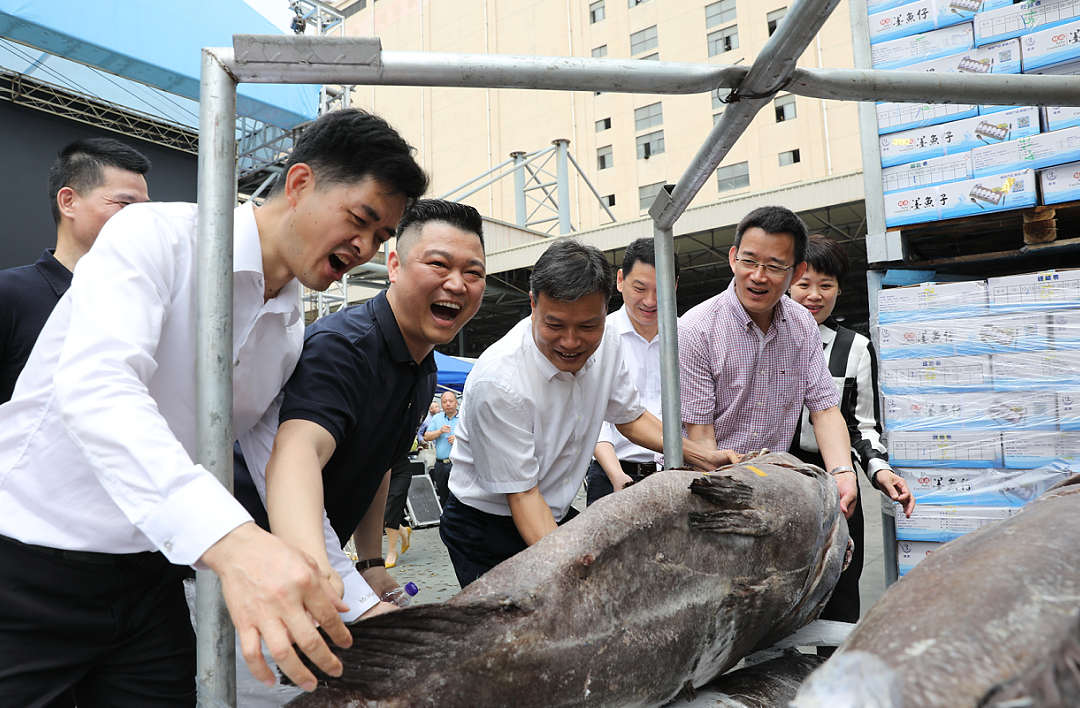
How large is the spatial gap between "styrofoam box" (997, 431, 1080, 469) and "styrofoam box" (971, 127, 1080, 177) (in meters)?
1.17

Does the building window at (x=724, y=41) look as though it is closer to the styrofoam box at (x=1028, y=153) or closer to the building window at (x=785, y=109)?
the building window at (x=785, y=109)

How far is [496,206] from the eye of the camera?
84.0 feet

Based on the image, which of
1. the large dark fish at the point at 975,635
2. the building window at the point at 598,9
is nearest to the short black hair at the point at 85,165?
the large dark fish at the point at 975,635

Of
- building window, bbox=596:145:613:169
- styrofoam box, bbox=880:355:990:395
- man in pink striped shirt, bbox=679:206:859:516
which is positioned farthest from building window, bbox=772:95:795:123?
man in pink striped shirt, bbox=679:206:859:516

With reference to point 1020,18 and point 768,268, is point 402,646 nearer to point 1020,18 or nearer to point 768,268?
point 768,268

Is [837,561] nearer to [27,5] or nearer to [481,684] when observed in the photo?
[481,684]

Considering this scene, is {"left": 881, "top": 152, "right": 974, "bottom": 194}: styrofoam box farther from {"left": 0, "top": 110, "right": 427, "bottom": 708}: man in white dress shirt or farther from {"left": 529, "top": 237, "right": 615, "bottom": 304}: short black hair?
{"left": 0, "top": 110, "right": 427, "bottom": 708}: man in white dress shirt

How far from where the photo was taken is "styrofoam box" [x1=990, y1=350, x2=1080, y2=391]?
9.40ft

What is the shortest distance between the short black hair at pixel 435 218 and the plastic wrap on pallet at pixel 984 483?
8.57 ft

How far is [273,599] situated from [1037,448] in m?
3.30

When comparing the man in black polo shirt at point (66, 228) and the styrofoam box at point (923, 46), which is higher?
the styrofoam box at point (923, 46)

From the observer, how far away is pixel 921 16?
320 centimetres

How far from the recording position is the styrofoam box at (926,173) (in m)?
3.11

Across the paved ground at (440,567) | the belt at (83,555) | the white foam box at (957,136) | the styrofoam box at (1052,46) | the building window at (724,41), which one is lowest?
the paved ground at (440,567)
